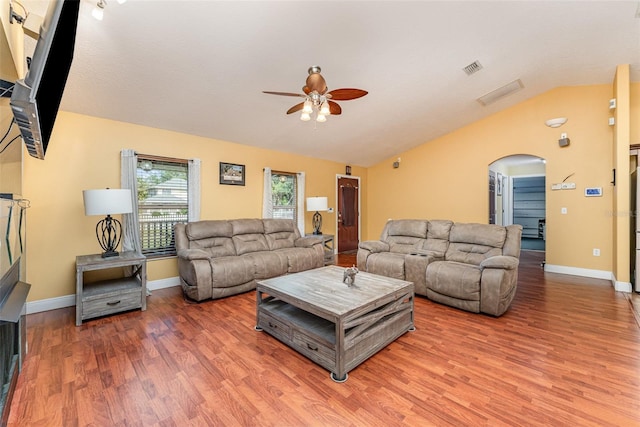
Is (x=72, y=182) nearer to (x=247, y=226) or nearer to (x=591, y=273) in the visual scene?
(x=247, y=226)

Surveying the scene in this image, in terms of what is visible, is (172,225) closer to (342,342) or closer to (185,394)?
(185,394)

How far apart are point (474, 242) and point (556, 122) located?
2857mm

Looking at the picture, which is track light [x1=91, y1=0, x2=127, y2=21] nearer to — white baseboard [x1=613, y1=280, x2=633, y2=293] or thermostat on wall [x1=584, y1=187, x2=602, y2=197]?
white baseboard [x1=613, y1=280, x2=633, y2=293]

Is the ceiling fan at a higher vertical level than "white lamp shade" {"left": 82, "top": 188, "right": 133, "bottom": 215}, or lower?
higher

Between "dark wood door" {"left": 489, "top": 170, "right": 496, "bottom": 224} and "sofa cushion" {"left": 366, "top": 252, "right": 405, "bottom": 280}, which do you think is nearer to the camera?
"sofa cushion" {"left": 366, "top": 252, "right": 405, "bottom": 280}

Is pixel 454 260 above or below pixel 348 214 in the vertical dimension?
below

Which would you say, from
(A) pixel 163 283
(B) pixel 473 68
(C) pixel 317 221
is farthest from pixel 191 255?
(B) pixel 473 68

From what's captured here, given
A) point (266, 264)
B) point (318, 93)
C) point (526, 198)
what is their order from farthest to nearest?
point (526, 198) < point (266, 264) < point (318, 93)

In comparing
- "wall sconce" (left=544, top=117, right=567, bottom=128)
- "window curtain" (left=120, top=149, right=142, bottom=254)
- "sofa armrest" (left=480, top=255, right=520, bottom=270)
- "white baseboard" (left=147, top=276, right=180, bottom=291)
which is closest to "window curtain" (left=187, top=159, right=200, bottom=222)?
"window curtain" (left=120, top=149, right=142, bottom=254)

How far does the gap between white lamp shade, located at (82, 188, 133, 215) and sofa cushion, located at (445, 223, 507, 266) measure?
13.7 ft

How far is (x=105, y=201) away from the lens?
2.86 meters

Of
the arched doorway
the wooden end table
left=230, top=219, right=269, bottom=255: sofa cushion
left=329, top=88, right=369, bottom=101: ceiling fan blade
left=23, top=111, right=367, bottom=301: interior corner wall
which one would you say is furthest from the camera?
the arched doorway

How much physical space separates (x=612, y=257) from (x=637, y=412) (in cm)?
397

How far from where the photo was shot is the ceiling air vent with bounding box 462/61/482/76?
3.46 meters
